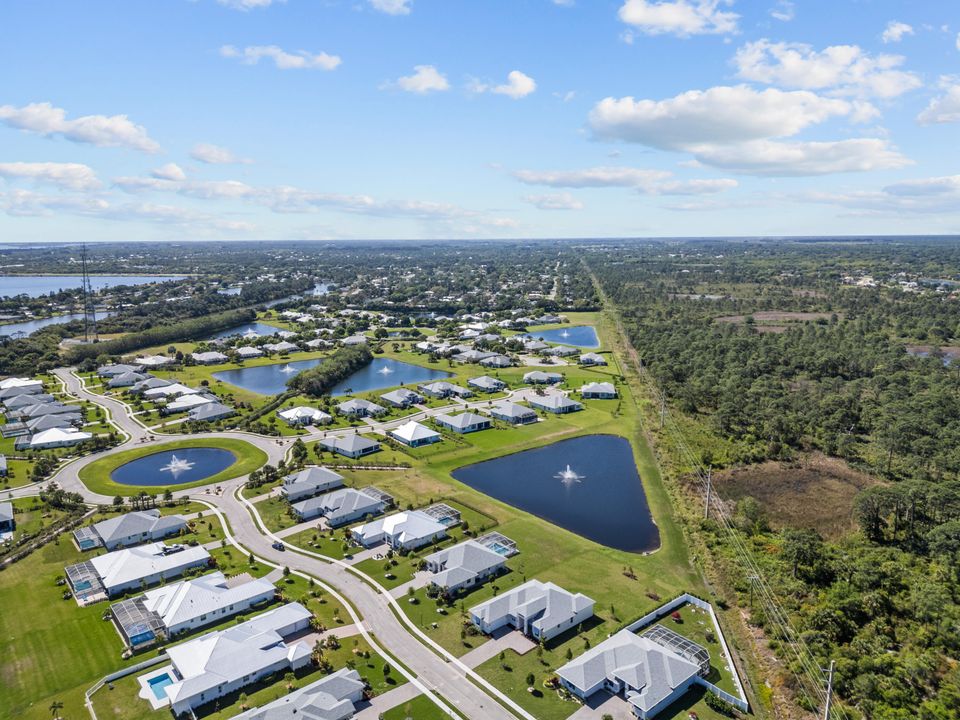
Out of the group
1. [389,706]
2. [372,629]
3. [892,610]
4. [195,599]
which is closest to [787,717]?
[892,610]

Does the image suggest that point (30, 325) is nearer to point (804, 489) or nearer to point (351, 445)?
point (351, 445)

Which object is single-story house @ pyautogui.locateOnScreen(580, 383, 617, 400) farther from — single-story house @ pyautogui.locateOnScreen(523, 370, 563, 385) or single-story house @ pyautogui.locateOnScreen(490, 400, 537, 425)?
single-story house @ pyautogui.locateOnScreen(490, 400, 537, 425)

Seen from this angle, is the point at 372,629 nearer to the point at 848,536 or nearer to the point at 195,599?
the point at 195,599

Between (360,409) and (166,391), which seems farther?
(166,391)

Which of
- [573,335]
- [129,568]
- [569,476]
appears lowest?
[569,476]

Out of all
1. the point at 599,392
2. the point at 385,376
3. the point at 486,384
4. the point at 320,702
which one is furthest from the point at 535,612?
the point at 385,376

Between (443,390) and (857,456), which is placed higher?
(443,390)
